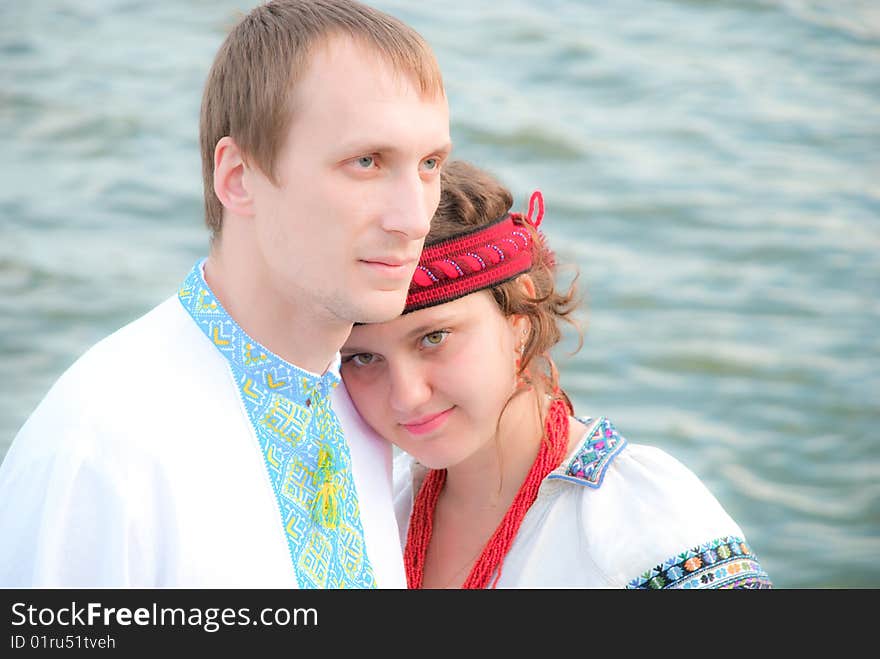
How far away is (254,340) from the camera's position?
7.00 ft

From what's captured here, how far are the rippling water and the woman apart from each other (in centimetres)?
293

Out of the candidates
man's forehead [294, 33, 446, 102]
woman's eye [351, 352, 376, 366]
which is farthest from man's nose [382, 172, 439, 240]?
woman's eye [351, 352, 376, 366]

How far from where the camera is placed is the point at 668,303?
6.90 m

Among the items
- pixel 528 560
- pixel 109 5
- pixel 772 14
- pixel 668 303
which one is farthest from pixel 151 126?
pixel 528 560

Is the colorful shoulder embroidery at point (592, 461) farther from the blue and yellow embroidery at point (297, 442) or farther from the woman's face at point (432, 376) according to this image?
the blue and yellow embroidery at point (297, 442)

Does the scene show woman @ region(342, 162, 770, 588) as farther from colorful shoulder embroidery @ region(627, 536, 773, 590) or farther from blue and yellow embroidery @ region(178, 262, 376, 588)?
blue and yellow embroidery @ region(178, 262, 376, 588)

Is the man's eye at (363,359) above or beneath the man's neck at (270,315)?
above

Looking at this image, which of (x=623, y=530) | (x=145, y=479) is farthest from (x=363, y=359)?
(x=145, y=479)

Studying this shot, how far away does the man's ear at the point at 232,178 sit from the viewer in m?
2.08

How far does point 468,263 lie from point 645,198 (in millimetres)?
5136

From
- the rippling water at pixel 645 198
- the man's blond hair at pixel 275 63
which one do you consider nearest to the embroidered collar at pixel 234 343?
the man's blond hair at pixel 275 63

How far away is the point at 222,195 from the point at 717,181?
5906 millimetres

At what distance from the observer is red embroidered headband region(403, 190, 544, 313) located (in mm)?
2498

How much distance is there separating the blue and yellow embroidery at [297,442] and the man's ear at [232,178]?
15 cm
